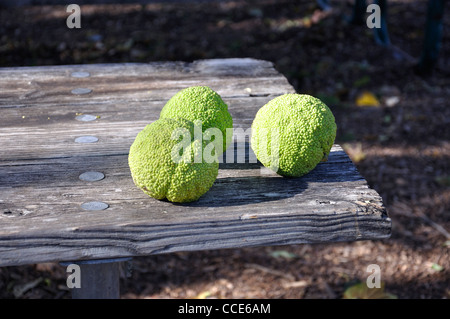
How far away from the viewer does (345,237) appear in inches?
56.8

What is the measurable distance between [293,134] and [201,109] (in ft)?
0.97

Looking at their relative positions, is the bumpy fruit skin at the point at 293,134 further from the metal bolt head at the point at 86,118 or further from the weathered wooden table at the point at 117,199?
the metal bolt head at the point at 86,118

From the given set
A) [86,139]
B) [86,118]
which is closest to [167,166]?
[86,139]

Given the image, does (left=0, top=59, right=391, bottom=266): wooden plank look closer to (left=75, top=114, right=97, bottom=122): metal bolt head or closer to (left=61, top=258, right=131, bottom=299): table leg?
(left=75, top=114, right=97, bottom=122): metal bolt head

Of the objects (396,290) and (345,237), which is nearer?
(345,237)

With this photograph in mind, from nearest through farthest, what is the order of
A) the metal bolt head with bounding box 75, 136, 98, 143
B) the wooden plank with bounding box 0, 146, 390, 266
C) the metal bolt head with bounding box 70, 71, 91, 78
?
the wooden plank with bounding box 0, 146, 390, 266 < the metal bolt head with bounding box 75, 136, 98, 143 < the metal bolt head with bounding box 70, 71, 91, 78

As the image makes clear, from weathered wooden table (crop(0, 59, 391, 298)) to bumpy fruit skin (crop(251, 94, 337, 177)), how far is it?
0.07m

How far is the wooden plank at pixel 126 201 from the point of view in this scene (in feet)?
4.39

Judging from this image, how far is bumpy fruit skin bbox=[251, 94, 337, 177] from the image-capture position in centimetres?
153

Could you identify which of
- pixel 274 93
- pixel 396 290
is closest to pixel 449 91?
pixel 396 290

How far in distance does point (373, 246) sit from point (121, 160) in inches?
80.6

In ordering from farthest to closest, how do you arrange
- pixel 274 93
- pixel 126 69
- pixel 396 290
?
pixel 396 290 → pixel 126 69 → pixel 274 93

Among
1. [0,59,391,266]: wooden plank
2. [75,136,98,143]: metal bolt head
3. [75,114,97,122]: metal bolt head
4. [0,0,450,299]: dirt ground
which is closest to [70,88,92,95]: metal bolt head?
[0,59,391,266]: wooden plank
